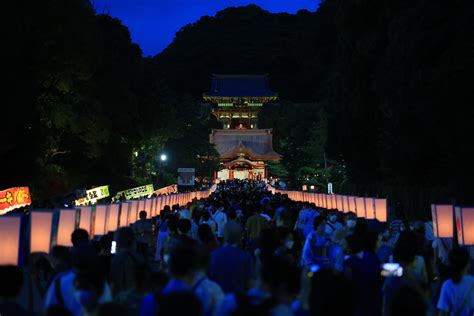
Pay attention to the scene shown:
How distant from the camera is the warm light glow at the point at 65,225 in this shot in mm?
10102

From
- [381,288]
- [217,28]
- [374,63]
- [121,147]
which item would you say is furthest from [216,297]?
[217,28]

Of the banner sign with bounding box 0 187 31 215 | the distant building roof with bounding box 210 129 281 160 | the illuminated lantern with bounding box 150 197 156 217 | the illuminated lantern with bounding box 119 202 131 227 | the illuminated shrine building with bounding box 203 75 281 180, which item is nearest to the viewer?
the illuminated lantern with bounding box 119 202 131 227

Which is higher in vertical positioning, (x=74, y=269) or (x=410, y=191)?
(x=410, y=191)

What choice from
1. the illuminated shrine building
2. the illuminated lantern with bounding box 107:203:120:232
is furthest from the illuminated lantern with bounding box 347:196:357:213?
the illuminated shrine building

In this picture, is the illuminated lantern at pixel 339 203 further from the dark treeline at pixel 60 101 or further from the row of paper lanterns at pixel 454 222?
the row of paper lanterns at pixel 454 222

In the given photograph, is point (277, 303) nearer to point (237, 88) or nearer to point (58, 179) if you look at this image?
point (58, 179)

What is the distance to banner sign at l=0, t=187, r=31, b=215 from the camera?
59.6ft

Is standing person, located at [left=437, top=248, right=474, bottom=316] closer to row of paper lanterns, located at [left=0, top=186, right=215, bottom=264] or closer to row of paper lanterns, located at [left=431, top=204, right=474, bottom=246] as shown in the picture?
row of paper lanterns, located at [left=431, top=204, right=474, bottom=246]

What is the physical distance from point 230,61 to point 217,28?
20673 millimetres

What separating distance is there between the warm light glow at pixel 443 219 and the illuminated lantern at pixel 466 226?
75cm

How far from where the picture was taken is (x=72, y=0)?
24266 mm

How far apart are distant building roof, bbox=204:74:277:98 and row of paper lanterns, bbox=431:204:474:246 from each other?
7019cm

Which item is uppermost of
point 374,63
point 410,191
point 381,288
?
point 374,63

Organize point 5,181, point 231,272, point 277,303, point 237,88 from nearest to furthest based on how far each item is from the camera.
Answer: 1. point 277,303
2. point 231,272
3. point 5,181
4. point 237,88
